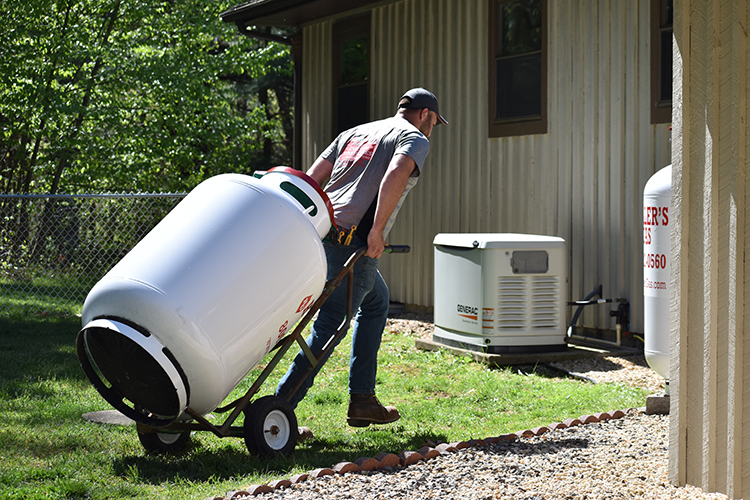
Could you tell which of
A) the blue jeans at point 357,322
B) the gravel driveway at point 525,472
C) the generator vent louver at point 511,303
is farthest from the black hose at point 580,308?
the blue jeans at point 357,322

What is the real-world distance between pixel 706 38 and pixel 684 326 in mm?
1163

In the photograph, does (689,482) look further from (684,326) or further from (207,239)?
(207,239)

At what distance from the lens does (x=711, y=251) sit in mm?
3119

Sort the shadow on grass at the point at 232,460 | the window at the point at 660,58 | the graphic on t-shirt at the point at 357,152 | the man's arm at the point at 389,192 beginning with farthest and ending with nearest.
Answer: the window at the point at 660,58 < the graphic on t-shirt at the point at 357,152 < the man's arm at the point at 389,192 < the shadow on grass at the point at 232,460

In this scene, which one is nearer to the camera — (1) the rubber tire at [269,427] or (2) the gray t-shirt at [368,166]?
(1) the rubber tire at [269,427]

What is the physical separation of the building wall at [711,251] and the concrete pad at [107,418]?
3.04 meters

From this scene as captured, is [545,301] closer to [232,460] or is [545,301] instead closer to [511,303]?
[511,303]

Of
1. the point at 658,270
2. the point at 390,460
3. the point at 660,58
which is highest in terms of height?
the point at 660,58

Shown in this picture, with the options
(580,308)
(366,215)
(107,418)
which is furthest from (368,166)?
(580,308)

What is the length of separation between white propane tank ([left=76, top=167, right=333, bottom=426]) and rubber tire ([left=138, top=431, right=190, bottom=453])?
0.20 metres

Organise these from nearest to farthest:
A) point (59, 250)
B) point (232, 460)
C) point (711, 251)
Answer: point (711, 251) < point (232, 460) < point (59, 250)

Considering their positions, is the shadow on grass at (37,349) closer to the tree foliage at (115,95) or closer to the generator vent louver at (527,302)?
the generator vent louver at (527,302)

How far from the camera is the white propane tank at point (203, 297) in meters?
3.39

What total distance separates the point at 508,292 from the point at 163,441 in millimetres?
3454
